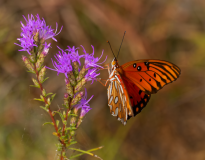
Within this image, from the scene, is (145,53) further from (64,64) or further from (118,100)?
(64,64)

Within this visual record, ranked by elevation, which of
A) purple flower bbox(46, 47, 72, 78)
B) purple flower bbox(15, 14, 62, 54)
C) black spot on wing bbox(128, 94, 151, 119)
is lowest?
black spot on wing bbox(128, 94, 151, 119)

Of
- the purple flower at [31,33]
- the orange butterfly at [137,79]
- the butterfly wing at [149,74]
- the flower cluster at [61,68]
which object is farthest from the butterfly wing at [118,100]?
the purple flower at [31,33]

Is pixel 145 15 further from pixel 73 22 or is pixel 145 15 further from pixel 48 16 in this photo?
pixel 48 16

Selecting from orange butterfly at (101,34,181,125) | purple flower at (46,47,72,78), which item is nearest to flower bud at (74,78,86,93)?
purple flower at (46,47,72,78)

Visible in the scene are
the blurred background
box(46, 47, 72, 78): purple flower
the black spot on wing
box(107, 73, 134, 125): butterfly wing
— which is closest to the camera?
box(46, 47, 72, 78): purple flower

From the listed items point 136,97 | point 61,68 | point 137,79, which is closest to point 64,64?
point 61,68

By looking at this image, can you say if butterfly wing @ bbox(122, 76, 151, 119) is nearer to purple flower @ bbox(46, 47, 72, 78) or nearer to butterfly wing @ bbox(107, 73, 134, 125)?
butterfly wing @ bbox(107, 73, 134, 125)

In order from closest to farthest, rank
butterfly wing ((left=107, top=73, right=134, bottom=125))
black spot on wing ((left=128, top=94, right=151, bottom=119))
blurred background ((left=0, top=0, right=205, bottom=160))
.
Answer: butterfly wing ((left=107, top=73, right=134, bottom=125))
black spot on wing ((left=128, top=94, right=151, bottom=119))
blurred background ((left=0, top=0, right=205, bottom=160))

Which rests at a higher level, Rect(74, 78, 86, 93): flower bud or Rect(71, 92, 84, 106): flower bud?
Rect(74, 78, 86, 93): flower bud
